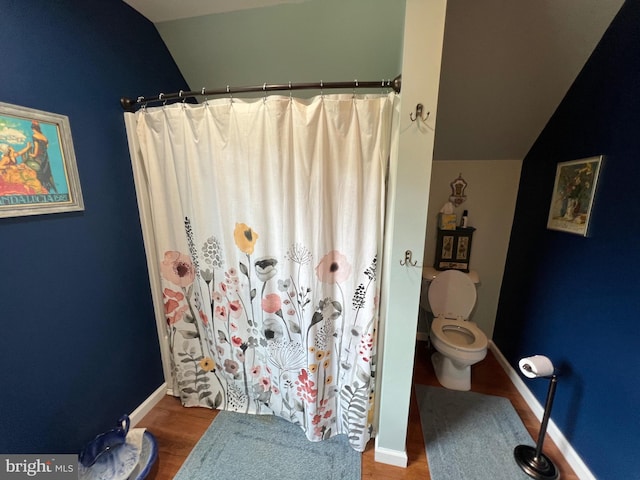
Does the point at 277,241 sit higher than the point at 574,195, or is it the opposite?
the point at 574,195

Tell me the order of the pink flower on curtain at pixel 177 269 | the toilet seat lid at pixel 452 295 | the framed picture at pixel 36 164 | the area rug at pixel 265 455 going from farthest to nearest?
the toilet seat lid at pixel 452 295 < the pink flower on curtain at pixel 177 269 < the area rug at pixel 265 455 < the framed picture at pixel 36 164

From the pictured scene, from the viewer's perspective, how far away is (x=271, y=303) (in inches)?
57.2

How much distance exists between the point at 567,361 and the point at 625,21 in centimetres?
170

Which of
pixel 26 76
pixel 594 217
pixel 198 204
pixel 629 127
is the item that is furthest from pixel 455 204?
pixel 26 76

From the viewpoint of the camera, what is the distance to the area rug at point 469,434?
1354 millimetres

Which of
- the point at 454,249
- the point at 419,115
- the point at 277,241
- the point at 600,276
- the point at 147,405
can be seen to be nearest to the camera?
the point at 419,115

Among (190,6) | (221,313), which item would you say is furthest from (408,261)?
(190,6)

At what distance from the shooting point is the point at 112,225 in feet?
4.64

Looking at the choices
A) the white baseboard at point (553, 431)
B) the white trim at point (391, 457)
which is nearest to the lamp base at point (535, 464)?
the white baseboard at point (553, 431)

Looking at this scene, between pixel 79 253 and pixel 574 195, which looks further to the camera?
pixel 574 195

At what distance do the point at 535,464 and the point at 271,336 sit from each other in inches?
61.4

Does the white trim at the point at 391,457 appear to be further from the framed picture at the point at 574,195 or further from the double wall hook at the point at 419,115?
the double wall hook at the point at 419,115

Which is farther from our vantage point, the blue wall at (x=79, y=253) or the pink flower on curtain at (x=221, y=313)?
the pink flower on curtain at (x=221, y=313)

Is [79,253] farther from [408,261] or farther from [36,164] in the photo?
[408,261]
